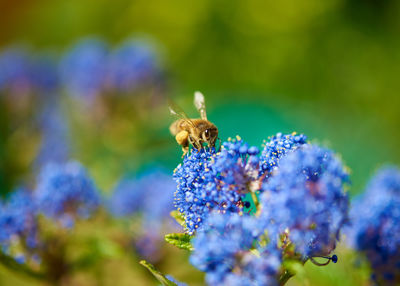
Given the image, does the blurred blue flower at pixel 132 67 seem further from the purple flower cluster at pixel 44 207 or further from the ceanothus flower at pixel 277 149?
the ceanothus flower at pixel 277 149

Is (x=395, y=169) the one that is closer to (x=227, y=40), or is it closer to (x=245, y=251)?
(x=245, y=251)

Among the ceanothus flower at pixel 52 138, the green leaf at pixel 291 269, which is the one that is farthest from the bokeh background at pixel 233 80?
the green leaf at pixel 291 269

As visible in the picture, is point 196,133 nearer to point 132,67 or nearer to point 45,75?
point 132,67

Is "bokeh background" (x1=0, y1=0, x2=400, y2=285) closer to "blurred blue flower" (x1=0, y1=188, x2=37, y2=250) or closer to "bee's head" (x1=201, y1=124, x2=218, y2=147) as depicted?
"blurred blue flower" (x1=0, y1=188, x2=37, y2=250)

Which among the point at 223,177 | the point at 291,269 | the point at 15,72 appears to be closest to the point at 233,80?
the point at 15,72

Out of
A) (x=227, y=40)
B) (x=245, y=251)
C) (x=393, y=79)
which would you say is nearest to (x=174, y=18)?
(x=227, y=40)

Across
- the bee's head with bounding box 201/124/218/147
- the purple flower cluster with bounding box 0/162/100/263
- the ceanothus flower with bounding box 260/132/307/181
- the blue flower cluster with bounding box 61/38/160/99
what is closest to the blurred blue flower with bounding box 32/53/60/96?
the blue flower cluster with bounding box 61/38/160/99

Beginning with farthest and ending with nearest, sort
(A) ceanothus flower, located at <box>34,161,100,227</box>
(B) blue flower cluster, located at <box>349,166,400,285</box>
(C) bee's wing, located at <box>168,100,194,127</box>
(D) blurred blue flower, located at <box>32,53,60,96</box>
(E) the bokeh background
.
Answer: (D) blurred blue flower, located at <box>32,53,60,96</box> → (E) the bokeh background → (A) ceanothus flower, located at <box>34,161,100,227</box> → (C) bee's wing, located at <box>168,100,194,127</box> → (B) blue flower cluster, located at <box>349,166,400,285</box>
